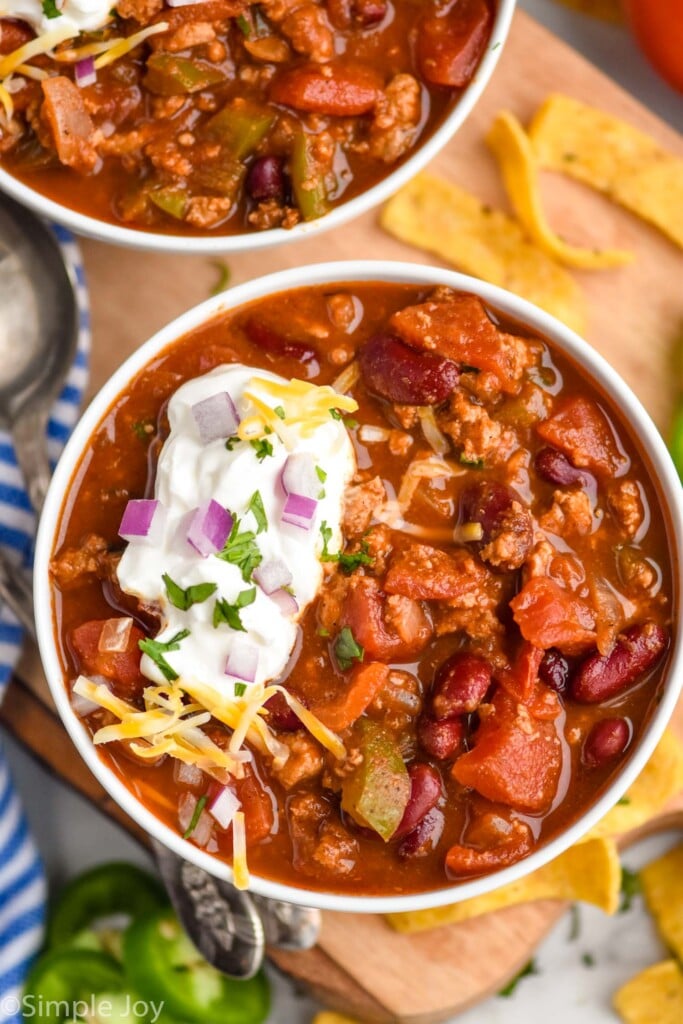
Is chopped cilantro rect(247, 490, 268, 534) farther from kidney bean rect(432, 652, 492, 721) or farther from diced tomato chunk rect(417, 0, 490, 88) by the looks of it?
diced tomato chunk rect(417, 0, 490, 88)

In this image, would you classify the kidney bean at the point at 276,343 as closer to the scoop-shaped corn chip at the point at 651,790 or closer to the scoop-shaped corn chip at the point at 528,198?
the scoop-shaped corn chip at the point at 528,198

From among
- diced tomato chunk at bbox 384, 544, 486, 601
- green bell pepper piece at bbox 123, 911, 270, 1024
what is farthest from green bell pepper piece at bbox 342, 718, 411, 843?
green bell pepper piece at bbox 123, 911, 270, 1024

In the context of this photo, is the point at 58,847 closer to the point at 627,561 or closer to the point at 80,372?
the point at 80,372

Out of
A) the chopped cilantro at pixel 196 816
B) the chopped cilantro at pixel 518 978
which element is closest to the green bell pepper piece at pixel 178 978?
the chopped cilantro at pixel 518 978

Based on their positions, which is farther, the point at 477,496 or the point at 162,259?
the point at 162,259

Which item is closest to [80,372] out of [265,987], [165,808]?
[165,808]

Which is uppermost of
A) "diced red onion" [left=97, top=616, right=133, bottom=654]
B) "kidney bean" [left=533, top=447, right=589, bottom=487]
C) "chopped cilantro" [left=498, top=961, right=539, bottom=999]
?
"kidney bean" [left=533, top=447, right=589, bottom=487]
